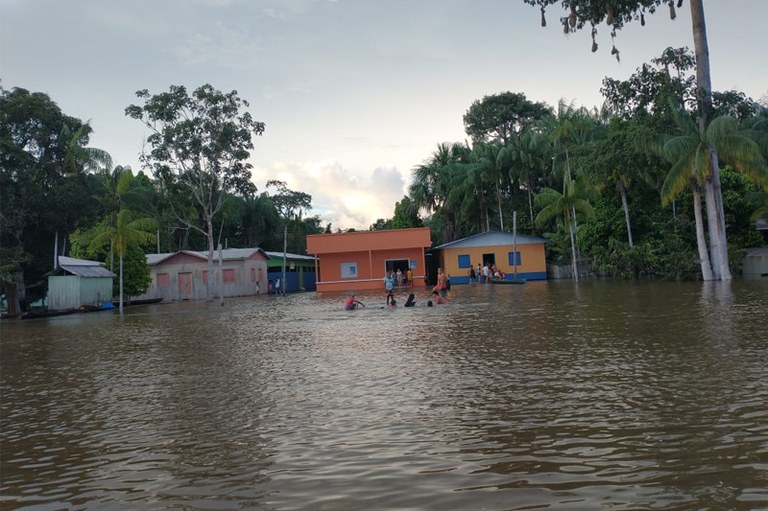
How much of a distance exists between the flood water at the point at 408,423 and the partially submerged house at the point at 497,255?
103 ft

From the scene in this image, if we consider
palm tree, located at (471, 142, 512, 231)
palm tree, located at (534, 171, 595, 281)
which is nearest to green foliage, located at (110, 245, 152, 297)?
palm tree, located at (534, 171, 595, 281)

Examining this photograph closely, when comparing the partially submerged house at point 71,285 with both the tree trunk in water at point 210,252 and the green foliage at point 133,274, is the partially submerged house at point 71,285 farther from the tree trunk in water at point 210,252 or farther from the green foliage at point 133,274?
the tree trunk in water at point 210,252

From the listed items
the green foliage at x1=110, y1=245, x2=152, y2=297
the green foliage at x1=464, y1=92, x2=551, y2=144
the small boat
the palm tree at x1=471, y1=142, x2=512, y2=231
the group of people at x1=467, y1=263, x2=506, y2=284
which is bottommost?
the small boat

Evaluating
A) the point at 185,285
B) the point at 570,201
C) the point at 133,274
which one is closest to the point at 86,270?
the point at 133,274

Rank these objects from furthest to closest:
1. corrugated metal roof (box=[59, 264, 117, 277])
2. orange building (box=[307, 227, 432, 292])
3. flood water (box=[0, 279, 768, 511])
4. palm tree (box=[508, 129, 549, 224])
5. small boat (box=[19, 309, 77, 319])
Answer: palm tree (box=[508, 129, 549, 224]), orange building (box=[307, 227, 432, 292]), corrugated metal roof (box=[59, 264, 117, 277]), small boat (box=[19, 309, 77, 319]), flood water (box=[0, 279, 768, 511])

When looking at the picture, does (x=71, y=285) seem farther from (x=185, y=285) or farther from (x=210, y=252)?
(x=185, y=285)

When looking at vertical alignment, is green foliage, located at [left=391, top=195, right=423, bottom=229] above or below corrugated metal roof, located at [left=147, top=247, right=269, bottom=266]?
above

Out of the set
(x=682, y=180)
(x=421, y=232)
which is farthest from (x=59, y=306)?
(x=682, y=180)

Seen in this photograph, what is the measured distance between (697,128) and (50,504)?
30.0 m

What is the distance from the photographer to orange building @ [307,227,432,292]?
149ft

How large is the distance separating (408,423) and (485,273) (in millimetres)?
35972

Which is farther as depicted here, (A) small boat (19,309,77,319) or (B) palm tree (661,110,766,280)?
(A) small boat (19,309,77,319)

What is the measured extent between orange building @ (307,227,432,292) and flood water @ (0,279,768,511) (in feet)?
104

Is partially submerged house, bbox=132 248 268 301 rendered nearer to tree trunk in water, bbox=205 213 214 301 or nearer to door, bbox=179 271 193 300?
door, bbox=179 271 193 300
